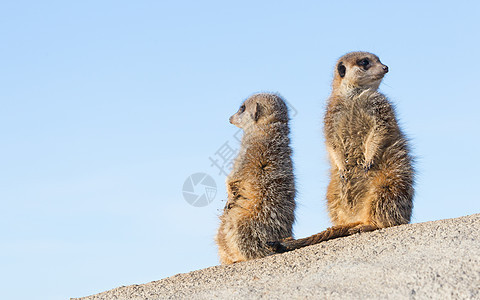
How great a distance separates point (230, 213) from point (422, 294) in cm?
273

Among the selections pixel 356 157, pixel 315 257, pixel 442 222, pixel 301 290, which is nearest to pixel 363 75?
pixel 356 157

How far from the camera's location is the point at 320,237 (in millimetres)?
6230

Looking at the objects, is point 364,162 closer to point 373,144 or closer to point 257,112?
point 373,144

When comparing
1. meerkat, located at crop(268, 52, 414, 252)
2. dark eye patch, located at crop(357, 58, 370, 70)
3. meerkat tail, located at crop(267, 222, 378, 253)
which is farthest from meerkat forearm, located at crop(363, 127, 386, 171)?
dark eye patch, located at crop(357, 58, 370, 70)

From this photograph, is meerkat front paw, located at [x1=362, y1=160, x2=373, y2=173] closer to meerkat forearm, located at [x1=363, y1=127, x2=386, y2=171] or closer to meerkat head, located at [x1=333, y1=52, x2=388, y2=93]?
meerkat forearm, located at [x1=363, y1=127, x2=386, y2=171]

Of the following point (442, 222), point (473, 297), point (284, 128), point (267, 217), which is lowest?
point (473, 297)

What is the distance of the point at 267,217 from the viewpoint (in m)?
6.40

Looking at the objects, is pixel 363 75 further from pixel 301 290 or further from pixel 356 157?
pixel 301 290

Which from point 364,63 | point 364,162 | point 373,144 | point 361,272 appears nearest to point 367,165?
point 364,162

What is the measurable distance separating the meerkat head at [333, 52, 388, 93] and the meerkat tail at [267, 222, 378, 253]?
178 cm

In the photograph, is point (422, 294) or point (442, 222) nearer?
point (422, 294)

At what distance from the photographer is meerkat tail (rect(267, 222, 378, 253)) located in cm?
616

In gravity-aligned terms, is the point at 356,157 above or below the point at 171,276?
above

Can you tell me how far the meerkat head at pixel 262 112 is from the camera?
23.2 ft
